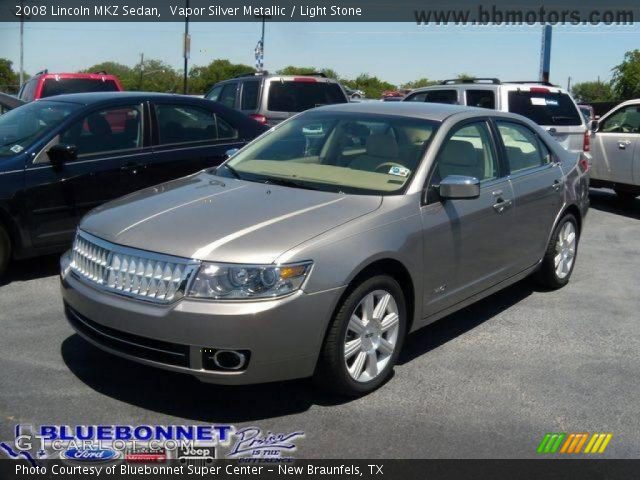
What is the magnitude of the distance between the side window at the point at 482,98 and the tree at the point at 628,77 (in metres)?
37.7

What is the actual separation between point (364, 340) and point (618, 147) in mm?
8013

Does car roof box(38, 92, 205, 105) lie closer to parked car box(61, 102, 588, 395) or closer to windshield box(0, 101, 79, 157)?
windshield box(0, 101, 79, 157)

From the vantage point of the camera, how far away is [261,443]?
11.6 ft

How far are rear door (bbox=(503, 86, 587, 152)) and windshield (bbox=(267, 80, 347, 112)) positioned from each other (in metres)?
3.23

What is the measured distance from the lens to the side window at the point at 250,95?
11.9m

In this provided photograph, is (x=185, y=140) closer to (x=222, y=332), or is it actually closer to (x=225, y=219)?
(x=225, y=219)

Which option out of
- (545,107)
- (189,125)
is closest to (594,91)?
(545,107)

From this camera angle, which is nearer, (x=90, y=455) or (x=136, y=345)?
(x=90, y=455)

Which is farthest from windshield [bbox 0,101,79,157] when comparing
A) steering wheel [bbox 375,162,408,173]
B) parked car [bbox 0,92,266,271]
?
steering wheel [bbox 375,162,408,173]

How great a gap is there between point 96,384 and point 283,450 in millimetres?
1278

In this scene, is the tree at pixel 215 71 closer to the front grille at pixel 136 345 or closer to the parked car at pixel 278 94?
the parked car at pixel 278 94

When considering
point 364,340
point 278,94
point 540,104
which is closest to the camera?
point 364,340

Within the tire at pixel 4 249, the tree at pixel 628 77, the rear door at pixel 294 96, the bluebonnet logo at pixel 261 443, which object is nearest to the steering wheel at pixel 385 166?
the bluebonnet logo at pixel 261 443

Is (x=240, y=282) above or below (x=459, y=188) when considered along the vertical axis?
below
